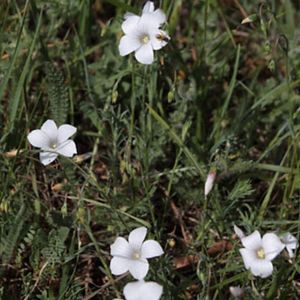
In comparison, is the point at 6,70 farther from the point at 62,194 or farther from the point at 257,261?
the point at 257,261

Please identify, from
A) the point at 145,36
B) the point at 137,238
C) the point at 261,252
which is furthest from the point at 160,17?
the point at 261,252

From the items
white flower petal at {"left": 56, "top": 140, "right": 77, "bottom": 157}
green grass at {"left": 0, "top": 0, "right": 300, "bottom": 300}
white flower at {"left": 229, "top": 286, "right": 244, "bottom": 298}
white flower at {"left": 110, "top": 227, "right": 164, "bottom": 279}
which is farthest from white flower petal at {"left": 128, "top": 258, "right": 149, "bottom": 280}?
white flower petal at {"left": 56, "top": 140, "right": 77, "bottom": 157}

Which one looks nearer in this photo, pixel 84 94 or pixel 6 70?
pixel 6 70

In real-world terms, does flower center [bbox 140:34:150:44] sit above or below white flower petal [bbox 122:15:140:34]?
below

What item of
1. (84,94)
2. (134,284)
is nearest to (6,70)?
(84,94)

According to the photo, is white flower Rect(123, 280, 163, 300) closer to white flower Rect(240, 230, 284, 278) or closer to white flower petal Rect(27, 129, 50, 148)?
white flower Rect(240, 230, 284, 278)

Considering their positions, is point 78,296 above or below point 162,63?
below

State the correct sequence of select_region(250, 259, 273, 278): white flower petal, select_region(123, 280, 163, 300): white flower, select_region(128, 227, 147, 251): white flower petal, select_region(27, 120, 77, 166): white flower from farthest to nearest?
select_region(27, 120, 77, 166): white flower → select_region(128, 227, 147, 251): white flower petal → select_region(250, 259, 273, 278): white flower petal → select_region(123, 280, 163, 300): white flower

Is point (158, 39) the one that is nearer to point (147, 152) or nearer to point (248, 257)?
point (147, 152)
